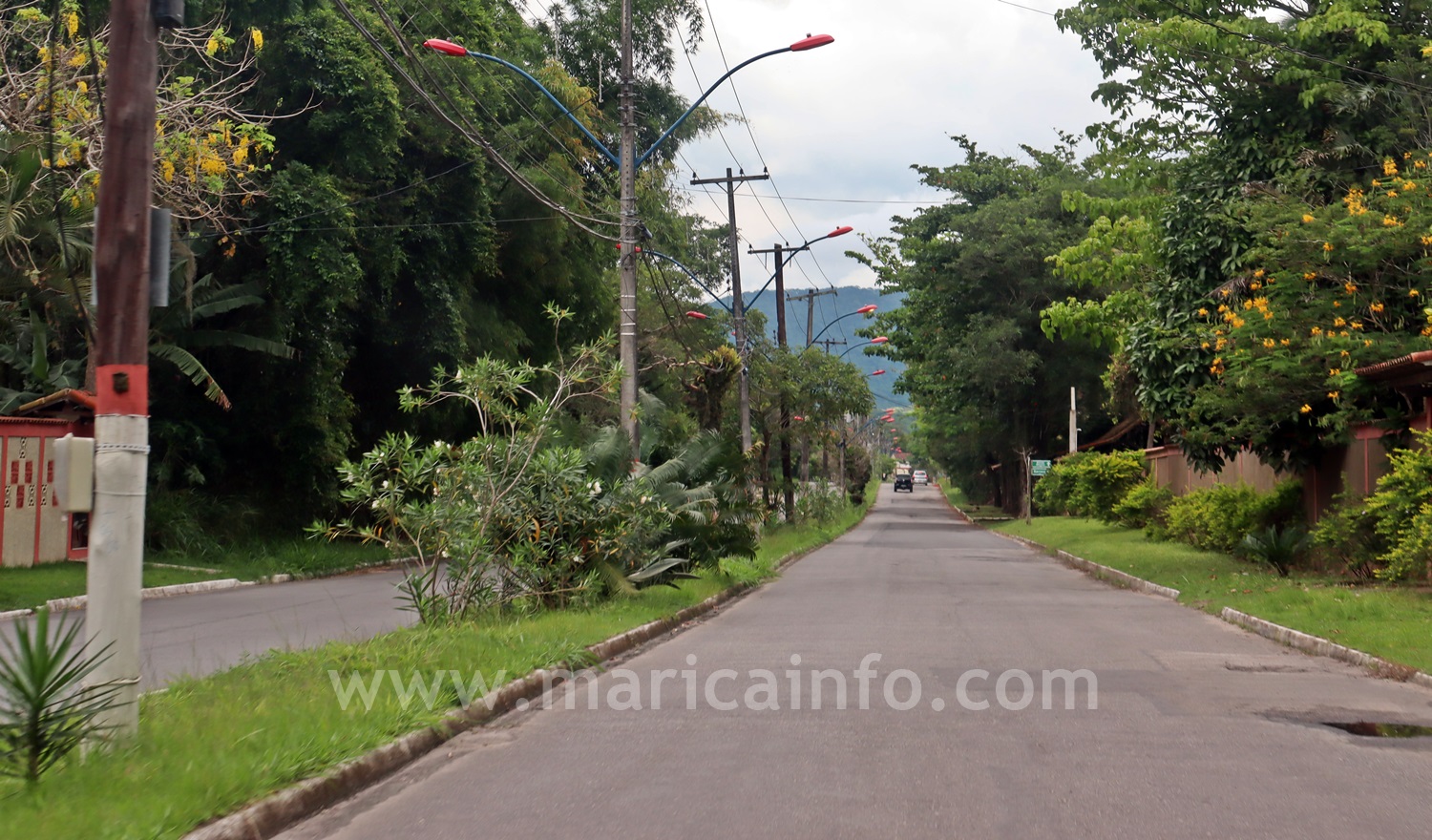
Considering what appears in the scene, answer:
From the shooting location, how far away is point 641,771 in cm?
681

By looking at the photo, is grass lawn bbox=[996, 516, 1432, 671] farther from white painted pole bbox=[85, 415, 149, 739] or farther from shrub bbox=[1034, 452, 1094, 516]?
shrub bbox=[1034, 452, 1094, 516]

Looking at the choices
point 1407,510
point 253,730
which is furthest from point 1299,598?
point 253,730

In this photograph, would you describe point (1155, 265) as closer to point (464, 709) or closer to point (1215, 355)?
point (1215, 355)

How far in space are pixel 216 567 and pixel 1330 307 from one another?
18.8 m

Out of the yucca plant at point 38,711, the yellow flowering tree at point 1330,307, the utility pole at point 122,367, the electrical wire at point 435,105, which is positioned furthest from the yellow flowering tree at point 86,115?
the yellow flowering tree at point 1330,307

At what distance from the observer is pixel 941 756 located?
281 inches

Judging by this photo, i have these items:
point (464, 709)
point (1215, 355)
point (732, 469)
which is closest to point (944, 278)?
point (1215, 355)

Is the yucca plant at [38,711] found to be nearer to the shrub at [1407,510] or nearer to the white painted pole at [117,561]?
the white painted pole at [117,561]

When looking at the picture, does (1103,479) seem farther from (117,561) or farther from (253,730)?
(117,561)

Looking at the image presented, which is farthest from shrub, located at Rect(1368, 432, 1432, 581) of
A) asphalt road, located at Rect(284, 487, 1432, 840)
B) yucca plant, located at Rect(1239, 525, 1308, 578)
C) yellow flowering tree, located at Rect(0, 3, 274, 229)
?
yellow flowering tree, located at Rect(0, 3, 274, 229)

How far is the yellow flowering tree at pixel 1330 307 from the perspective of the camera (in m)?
17.2

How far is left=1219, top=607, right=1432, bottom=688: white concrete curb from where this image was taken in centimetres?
1039

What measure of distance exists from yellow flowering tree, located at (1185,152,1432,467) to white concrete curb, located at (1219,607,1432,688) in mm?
4167

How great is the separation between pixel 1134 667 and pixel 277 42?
1941 centimetres
